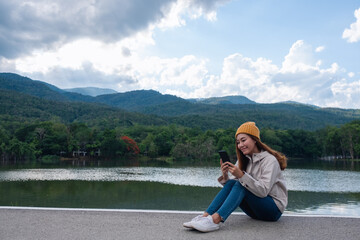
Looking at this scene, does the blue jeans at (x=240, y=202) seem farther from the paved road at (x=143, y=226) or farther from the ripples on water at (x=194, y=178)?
the ripples on water at (x=194, y=178)

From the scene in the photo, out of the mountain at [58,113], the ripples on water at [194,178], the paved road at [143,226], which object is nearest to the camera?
the paved road at [143,226]

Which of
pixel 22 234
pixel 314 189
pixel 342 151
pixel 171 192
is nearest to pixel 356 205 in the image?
pixel 314 189

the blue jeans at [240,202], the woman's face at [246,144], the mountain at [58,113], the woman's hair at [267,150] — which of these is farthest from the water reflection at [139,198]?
the mountain at [58,113]

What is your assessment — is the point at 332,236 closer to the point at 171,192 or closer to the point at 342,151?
the point at 171,192

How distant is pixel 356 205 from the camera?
13109 mm

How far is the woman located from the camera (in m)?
3.17

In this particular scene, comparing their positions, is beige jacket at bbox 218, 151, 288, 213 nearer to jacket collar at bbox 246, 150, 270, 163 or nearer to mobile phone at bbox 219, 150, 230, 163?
jacket collar at bbox 246, 150, 270, 163

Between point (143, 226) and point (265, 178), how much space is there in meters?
1.45

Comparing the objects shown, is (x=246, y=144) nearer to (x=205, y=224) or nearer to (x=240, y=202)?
(x=240, y=202)

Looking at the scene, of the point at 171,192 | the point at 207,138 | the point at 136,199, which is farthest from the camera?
the point at 207,138

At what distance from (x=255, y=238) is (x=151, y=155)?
6035 cm

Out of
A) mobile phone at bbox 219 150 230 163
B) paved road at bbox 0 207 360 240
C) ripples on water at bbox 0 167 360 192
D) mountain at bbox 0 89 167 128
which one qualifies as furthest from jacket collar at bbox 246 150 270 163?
mountain at bbox 0 89 167 128

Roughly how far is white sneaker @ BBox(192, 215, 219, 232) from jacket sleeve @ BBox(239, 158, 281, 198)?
51 centimetres

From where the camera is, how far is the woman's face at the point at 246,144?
3.46 m
